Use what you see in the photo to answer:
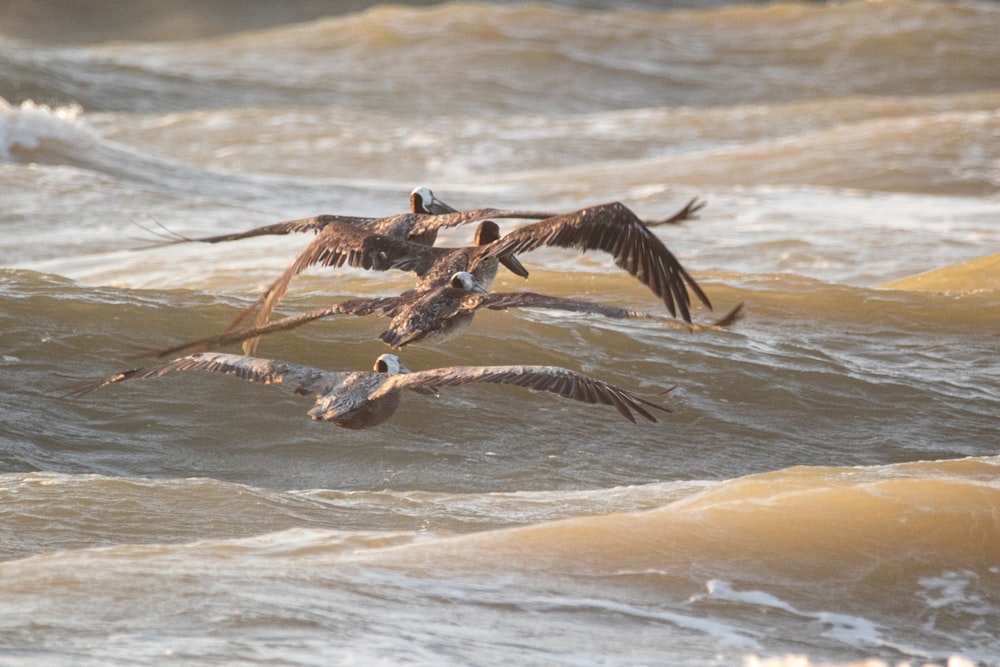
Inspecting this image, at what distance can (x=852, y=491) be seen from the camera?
6883mm

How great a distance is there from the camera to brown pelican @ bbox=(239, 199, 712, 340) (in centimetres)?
580

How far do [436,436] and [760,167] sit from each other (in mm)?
9561

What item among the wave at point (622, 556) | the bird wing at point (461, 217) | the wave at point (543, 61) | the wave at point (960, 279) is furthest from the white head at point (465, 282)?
the wave at point (543, 61)

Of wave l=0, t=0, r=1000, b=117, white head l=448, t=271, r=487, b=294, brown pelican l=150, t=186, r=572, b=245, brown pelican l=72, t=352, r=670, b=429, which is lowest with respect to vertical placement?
brown pelican l=72, t=352, r=670, b=429

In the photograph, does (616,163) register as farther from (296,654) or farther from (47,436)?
(296,654)

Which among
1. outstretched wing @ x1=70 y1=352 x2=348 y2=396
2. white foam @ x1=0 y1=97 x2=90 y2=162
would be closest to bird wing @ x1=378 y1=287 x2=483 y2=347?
outstretched wing @ x1=70 y1=352 x2=348 y2=396

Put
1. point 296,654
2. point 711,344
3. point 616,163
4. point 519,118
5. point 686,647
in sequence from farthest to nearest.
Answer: point 519,118, point 616,163, point 711,344, point 686,647, point 296,654

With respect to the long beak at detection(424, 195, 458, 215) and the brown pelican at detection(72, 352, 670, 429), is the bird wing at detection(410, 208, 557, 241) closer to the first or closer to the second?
the long beak at detection(424, 195, 458, 215)

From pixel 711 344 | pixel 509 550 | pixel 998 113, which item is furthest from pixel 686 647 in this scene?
pixel 998 113

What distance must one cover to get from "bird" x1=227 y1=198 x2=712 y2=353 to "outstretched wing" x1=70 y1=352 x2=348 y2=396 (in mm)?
228

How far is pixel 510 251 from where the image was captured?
614cm

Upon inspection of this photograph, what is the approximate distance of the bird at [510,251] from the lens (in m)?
5.80

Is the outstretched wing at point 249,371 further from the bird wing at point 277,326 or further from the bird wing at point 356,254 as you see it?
the bird wing at point 356,254

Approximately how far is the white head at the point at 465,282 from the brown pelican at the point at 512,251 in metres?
0.12
